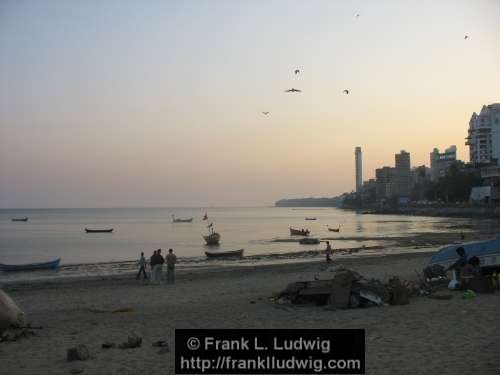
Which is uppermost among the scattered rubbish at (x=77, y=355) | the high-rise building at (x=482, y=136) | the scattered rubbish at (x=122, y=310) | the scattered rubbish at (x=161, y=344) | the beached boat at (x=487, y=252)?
the high-rise building at (x=482, y=136)

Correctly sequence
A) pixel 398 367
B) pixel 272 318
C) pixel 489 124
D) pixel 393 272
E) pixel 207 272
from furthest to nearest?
pixel 489 124 → pixel 207 272 → pixel 393 272 → pixel 272 318 → pixel 398 367

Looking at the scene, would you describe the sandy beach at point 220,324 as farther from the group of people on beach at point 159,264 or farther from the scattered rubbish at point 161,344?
the group of people on beach at point 159,264

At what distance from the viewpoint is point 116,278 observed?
27.9 m

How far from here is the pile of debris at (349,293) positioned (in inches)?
544

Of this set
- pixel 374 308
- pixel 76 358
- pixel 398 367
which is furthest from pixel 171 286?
pixel 398 367

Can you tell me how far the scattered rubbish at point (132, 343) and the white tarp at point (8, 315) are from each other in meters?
3.25

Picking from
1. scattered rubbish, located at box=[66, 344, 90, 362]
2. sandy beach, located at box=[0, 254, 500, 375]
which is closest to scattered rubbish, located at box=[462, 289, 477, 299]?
sandy beach, located at box=[0, 254, 500, 375]

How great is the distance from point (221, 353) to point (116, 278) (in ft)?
76.2

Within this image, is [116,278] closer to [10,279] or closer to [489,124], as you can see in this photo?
[10,279]

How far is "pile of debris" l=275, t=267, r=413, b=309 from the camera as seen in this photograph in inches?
544

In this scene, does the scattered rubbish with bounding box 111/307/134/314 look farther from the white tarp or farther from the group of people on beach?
the group of people on beach

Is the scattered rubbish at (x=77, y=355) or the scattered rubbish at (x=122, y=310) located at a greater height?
the scattered rubbish at (x=77, y=355)

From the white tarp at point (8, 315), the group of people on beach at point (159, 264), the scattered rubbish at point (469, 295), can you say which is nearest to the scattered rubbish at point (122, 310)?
the white tarp at point (8, 315)

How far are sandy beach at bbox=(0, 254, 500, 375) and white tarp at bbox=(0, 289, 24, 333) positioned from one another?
616mm
